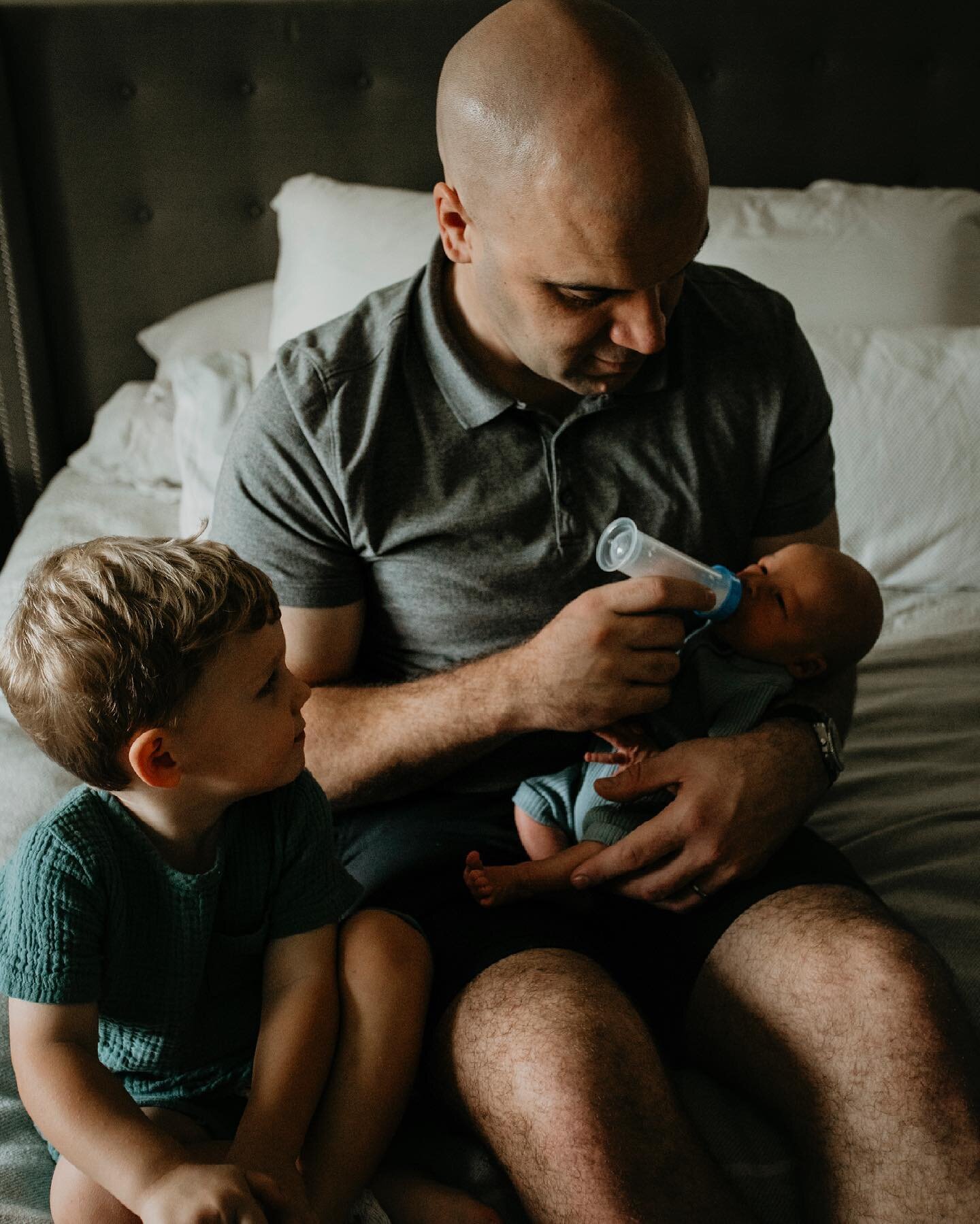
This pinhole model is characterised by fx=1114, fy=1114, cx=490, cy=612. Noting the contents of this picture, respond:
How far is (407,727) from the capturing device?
1.23 meters

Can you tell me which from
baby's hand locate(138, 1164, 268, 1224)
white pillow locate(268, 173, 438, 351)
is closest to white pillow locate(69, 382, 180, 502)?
white pillow locate(268, 173, 438, 351)

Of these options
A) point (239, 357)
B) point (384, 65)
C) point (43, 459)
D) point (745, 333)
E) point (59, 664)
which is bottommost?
point (43, 459)

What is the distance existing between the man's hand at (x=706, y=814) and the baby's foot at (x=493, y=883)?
6 centimetres

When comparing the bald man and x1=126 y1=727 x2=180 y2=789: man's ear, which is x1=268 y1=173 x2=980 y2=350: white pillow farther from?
x1=126 y1=727 x2=180 y2=789: man's ear

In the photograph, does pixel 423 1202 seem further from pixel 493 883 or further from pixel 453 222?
pixel 453 222

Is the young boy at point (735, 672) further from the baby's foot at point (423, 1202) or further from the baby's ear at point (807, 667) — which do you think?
the baby's foot at point (423, 1202)

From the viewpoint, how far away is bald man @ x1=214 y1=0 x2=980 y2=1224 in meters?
0.93

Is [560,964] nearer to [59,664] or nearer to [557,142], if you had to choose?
[59,664]

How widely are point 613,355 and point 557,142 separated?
8.5 inches

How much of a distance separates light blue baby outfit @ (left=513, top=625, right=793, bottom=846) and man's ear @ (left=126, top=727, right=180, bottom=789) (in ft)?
1.45

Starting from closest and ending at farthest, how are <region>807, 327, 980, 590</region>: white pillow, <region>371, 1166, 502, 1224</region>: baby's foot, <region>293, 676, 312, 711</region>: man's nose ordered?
1. <region>371, 1166, 502, 1224</region>: baby's foot
2. <region>293, 676, 312, 711</region>: man's nose
3. <region>807, 327, 980, 590</region>: white pillow

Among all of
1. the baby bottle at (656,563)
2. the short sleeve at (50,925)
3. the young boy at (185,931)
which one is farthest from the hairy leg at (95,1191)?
the baby bottle at (656,563)

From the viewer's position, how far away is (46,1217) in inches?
36.5

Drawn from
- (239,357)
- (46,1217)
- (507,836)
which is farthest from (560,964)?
(239,357)
